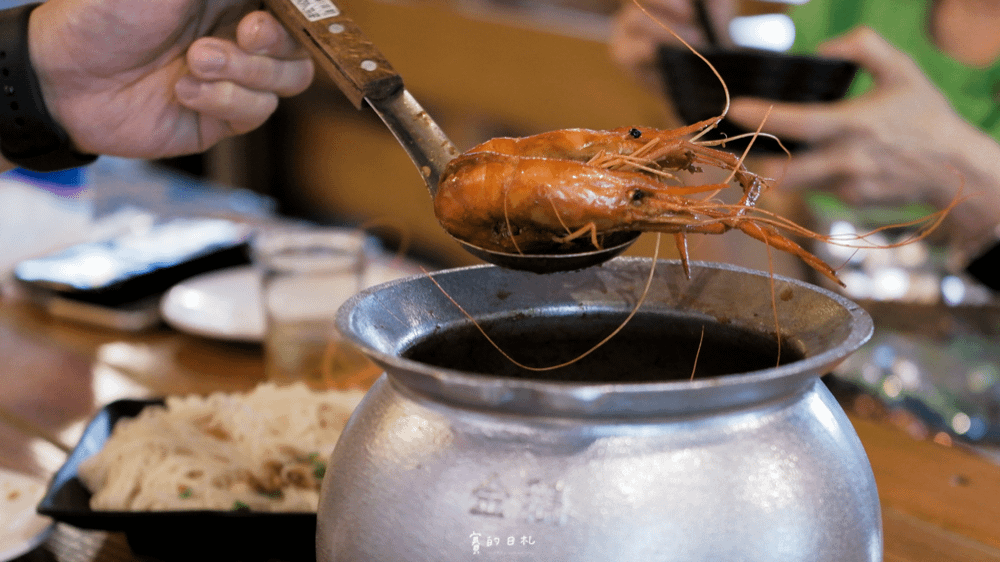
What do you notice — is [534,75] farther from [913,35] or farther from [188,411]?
[188,411]

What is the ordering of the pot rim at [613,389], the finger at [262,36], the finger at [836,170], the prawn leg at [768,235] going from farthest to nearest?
the finger at [836,170] < the finger at [262,36] < the prawn leg at [768,235] < the pot rim at [613,389]

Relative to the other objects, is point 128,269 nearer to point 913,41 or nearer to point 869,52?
point 869,52

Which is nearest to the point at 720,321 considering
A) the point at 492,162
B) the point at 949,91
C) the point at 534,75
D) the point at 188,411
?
the point at 492,162

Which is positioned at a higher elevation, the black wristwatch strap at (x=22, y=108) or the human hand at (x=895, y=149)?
the black wristwatch strap at (x=22, y=108)

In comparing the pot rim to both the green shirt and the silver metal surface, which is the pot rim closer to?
the silver metal surface

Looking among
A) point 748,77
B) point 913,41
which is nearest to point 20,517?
point 748,77

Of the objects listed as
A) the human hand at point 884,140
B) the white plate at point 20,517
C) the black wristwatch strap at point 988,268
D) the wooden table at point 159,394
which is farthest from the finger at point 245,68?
the black wristwatch strap at point 988,268

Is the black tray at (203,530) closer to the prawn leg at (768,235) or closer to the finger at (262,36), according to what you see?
the prawn leg at (768,235)
